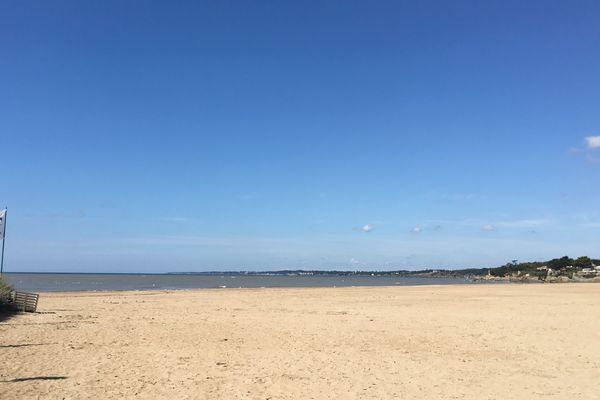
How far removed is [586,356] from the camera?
11828mm

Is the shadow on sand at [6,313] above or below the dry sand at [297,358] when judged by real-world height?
above

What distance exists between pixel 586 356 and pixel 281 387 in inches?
311

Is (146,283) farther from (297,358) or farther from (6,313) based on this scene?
(297,358)

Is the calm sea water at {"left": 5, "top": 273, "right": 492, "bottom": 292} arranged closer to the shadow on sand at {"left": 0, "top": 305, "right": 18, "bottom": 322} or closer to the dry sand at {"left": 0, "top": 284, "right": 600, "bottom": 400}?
the shadow on sand at {"left": 0, "top": 305, "right": 18, "bottom": 322}

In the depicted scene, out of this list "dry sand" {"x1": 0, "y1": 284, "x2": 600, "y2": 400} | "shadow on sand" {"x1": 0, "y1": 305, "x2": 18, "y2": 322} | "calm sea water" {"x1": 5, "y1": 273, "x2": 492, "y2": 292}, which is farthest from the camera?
"calm sea water" {"x1": 5, "y1": 273, "x2": 492, "y2": 292}

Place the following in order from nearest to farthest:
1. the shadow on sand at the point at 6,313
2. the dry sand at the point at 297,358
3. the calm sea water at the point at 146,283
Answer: the dry sand at the point at 297,358 < the shadow on sand at the point at 6,313 < the calm sea water at the point at 146,283

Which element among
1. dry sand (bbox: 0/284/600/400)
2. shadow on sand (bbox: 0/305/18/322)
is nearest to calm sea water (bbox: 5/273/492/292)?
shadow on sand (bbox: 0/305/18/322)

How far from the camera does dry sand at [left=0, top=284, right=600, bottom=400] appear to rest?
28.4 feet

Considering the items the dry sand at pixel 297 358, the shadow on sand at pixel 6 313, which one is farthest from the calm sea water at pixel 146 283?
the dry sand at pixel 297 358

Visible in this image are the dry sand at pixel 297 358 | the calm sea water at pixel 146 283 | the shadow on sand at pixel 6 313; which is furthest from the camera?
the calm sea water at pixel 146 283

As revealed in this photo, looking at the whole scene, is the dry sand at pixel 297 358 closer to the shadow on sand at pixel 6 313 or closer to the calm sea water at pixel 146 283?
the shadow on sand at pixel 6 313

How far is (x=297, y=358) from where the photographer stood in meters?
11.5

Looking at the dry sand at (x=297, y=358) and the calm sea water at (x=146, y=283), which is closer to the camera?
the dry sand at (x=297, y=358)

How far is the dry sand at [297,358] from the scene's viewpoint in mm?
8656
